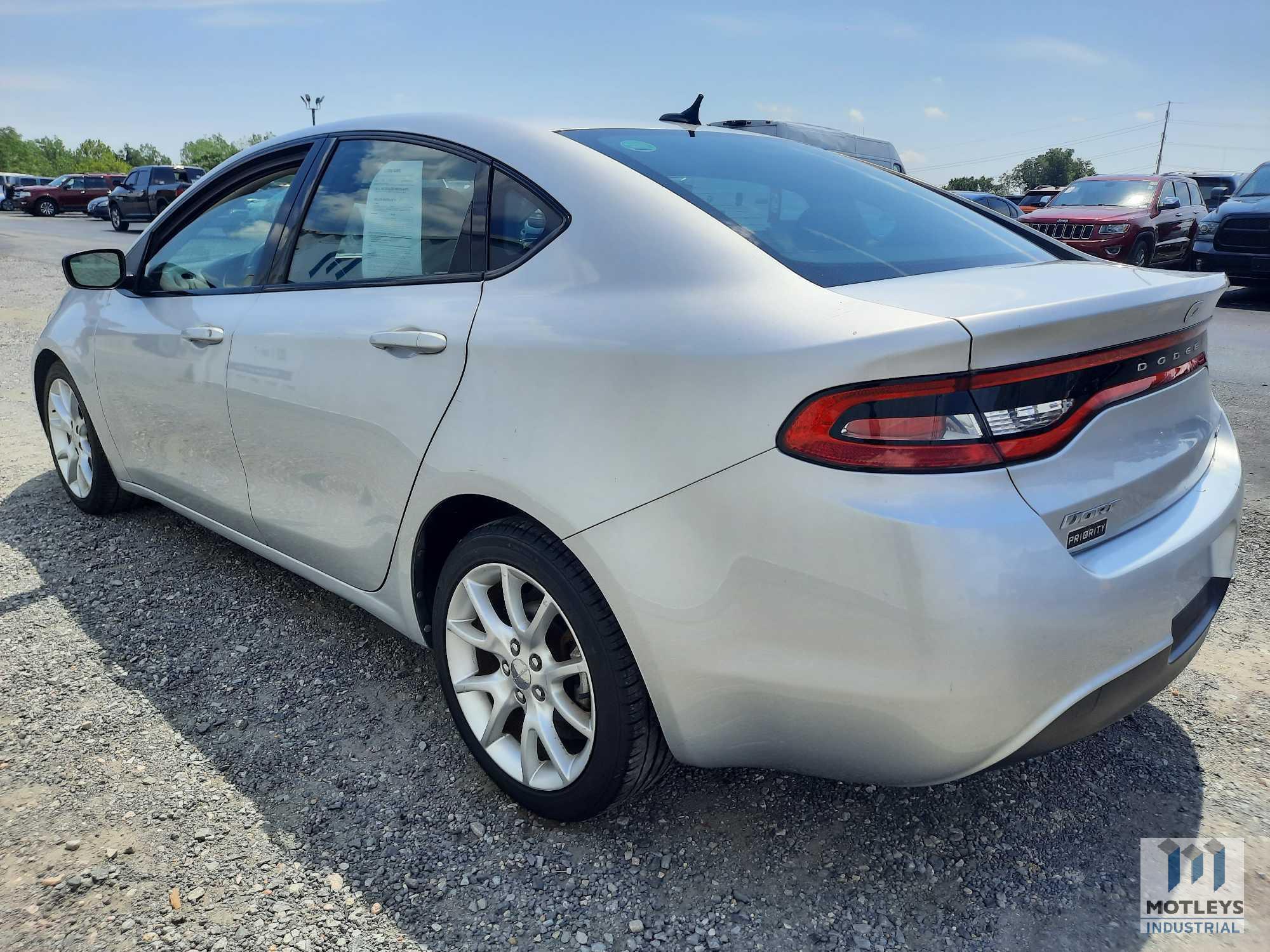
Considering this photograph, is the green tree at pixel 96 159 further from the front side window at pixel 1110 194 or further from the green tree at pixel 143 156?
the front side window at pixel 1110 194

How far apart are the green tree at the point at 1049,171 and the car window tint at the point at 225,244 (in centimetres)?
10923

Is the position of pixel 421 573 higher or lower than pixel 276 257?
lower

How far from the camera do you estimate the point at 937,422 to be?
1553 millimetres

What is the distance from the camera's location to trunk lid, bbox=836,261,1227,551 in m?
1.58

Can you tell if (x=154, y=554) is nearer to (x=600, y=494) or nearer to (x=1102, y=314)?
(x=600, y=494)

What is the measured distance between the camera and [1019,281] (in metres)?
1.84

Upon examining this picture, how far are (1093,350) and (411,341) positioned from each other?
149 cm

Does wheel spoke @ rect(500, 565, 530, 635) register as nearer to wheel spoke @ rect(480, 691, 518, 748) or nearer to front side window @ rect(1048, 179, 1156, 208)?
wheel spoke @ rect(480, 691, 518, 748)

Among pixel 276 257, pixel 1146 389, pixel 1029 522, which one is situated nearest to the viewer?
pixel 1029 522

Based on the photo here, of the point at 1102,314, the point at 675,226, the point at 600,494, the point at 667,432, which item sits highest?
the point at 675,226

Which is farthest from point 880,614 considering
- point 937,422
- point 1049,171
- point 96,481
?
point 1049,171

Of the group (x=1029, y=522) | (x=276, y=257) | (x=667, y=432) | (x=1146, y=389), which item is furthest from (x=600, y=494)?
(x=276, y=257)

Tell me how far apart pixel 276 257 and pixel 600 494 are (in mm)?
1609

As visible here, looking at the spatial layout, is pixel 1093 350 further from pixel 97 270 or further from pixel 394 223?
pixel 97 270
